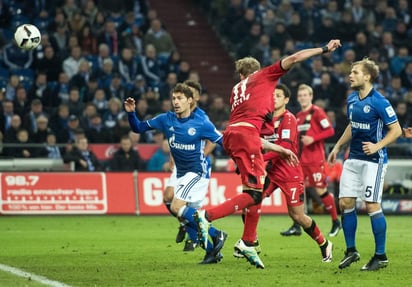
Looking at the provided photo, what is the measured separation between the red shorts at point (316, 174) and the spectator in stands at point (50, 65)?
9113mm

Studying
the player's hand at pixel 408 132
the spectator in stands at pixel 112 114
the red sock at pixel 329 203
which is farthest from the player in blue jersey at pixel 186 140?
the spectator in stands at pixel 112 114

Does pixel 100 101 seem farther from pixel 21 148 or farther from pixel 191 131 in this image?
pixel 191 131

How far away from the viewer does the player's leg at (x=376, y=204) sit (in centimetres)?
1172

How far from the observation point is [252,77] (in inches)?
462

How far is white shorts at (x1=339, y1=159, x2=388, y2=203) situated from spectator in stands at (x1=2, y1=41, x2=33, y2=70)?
48.9ft

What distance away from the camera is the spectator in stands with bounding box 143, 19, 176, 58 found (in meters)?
27.5

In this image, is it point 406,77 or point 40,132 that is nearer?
point 40,132

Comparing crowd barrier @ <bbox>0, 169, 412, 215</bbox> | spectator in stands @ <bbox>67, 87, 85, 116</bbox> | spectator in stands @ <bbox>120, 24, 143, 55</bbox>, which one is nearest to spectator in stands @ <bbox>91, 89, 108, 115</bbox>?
spectator in stands @ <bbox>67, 87, 85, 116</bbox>

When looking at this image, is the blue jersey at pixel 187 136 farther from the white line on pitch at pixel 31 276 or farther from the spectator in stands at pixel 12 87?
the spectator in stands at pixel 12 87

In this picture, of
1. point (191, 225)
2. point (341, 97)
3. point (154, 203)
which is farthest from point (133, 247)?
point (341, 97)

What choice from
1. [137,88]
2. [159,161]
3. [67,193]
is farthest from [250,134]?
[137,88]

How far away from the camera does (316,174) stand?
60.1 feet

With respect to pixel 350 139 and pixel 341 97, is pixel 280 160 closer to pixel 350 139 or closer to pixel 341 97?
pixel 350 139

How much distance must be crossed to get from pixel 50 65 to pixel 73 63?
1.94ft
